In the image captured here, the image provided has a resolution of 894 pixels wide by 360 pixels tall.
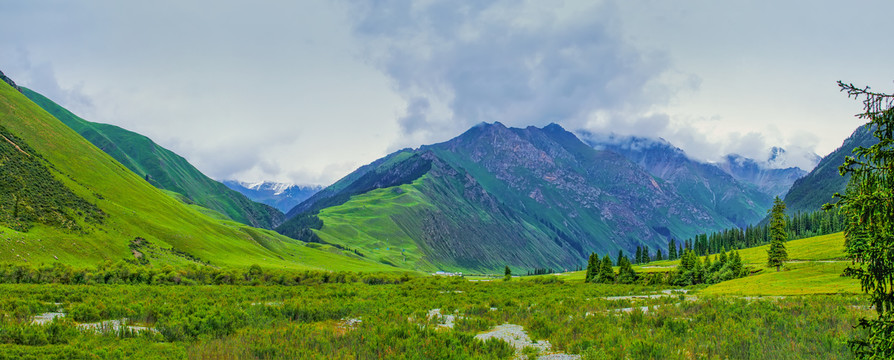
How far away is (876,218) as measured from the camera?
835 cm

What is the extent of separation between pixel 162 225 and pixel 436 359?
5090 inches

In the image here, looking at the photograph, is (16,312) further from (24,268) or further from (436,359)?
(24,268)

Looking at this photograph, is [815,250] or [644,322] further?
[815,250]

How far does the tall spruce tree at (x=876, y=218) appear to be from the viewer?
7891mm

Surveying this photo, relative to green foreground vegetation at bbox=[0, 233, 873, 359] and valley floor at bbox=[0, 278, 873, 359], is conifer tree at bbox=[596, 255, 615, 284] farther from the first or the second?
valley floor at bbox=[0, 278, 873, 359]

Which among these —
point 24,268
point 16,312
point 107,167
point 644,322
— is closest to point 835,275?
point 644,322

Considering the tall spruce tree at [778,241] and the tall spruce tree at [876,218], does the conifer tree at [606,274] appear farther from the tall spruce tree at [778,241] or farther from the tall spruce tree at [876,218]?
the tall spruce tree at [876,218]

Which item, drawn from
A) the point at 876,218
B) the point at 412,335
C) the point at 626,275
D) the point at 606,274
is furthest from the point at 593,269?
the point at 876,218

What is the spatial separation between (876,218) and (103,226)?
120 metres

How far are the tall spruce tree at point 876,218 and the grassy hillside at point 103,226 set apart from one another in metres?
86.6

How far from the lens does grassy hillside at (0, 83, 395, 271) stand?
73.7 meters

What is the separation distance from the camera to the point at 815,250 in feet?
274

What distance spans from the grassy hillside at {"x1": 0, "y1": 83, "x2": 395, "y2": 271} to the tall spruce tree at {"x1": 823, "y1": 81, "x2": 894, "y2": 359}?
3408 inches

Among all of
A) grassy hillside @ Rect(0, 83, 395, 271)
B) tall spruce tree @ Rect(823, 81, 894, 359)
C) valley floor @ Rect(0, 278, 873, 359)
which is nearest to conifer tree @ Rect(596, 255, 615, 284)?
valley floor @ Rect(0, 278, 873, 359)
